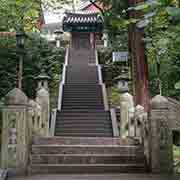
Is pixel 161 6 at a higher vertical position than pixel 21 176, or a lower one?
higher

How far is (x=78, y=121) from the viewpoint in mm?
12914

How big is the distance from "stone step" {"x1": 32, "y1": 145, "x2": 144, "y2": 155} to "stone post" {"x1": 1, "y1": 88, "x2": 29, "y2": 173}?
0.87 meters

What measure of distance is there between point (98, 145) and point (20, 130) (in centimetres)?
210

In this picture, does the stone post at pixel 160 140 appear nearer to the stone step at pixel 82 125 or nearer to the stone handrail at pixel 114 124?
the stone handrail at pixel 114 124

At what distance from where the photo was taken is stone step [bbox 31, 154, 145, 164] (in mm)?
7328

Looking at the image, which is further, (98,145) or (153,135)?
(98,145)

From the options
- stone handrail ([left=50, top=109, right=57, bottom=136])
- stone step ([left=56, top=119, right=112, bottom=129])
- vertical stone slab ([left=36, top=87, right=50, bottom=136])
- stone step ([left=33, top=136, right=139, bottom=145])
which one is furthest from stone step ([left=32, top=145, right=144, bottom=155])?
stone step ([left=56, top=119, right=112, bottom=129])

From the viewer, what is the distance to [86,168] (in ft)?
23.3

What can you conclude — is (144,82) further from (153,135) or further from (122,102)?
(153,135)

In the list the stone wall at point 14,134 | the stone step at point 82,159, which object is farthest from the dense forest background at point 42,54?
the stone wall at point 14,134

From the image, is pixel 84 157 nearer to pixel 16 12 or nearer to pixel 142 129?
pixel 142 129

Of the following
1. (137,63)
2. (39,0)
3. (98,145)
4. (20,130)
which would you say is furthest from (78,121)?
(39,0)

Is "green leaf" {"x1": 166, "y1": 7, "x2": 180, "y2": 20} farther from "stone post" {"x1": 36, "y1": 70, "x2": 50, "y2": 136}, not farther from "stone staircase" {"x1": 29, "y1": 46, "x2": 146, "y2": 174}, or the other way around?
"stone post" {"x1": 36, "y1": 70, "x2": 50, "y2": 136}

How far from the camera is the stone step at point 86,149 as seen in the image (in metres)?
7.66
